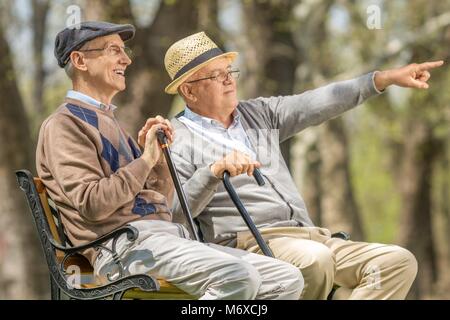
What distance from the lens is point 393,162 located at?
801 inches

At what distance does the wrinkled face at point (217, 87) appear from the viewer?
4441 mm

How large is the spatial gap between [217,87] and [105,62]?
1.66 feet

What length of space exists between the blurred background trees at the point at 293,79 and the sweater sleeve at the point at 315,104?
0.58 metres

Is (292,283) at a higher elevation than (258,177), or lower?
lower

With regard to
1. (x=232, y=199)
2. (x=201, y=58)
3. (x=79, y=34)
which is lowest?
(x=232, y=199)

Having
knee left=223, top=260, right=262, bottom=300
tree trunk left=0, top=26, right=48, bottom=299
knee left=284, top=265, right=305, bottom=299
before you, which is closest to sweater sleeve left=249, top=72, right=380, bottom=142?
knee left=284, top=265, right=305, bottom=299

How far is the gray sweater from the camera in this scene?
173 inches

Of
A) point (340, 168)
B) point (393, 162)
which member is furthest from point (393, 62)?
point (393, 162)

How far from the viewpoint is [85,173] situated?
3.95 meters

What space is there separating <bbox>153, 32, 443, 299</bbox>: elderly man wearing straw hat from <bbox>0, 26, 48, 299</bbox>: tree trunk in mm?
4975

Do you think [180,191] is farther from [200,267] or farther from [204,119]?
[204,119]

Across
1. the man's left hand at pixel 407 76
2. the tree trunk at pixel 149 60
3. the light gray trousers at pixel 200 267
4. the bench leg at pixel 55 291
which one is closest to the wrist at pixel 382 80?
the man's left hand at pixel 407 76

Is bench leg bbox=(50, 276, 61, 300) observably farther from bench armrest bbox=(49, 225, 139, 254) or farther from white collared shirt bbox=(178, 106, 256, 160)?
white collared shirt bbox=(178, 106, 256, 160)

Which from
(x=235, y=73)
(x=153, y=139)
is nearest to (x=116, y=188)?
(x=153, y=139)
